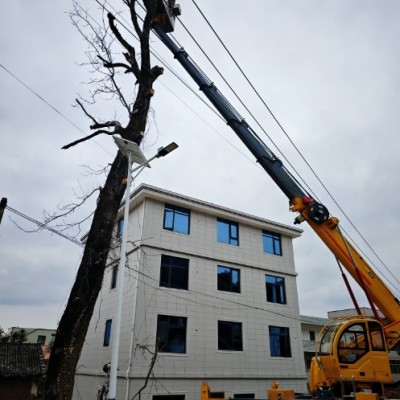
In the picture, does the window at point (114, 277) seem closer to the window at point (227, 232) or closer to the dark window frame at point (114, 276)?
the dark window frame at point (114, 276)

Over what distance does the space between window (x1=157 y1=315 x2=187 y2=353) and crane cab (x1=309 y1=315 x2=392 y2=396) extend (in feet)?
25.5

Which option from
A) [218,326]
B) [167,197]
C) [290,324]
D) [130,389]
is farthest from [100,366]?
[290,324]

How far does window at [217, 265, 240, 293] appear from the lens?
1877cm

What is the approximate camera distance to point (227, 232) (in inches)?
801

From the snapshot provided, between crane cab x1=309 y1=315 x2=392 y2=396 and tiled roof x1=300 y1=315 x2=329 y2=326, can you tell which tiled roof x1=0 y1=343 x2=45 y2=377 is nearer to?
crane cab x1=309 y1=315 x2=392 y2=396

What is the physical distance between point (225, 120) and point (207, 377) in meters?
11.6

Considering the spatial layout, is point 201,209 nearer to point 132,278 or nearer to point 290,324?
point 132,278

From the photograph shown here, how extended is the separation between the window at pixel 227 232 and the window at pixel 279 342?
5280mm

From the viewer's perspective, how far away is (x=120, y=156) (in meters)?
7.66

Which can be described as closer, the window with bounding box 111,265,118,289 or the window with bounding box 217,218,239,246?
the window with bounding box 111,265,118,289

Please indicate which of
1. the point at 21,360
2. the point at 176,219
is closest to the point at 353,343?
the point at 176,219

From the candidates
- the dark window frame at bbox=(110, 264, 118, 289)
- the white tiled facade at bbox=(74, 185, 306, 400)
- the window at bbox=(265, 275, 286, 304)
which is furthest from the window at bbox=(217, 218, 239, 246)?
the dark window frame at bbox=(110, 264, 118, 289)

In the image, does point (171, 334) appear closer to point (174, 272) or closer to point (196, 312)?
point (196, 312)

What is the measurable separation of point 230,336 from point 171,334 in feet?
11.3
